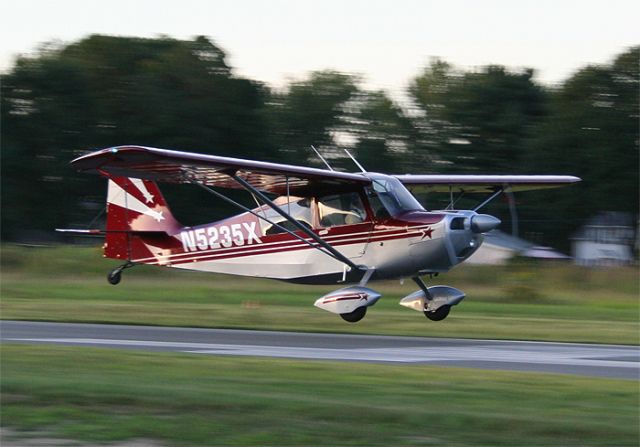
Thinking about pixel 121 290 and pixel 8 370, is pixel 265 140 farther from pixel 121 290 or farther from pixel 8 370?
pixel 8 370

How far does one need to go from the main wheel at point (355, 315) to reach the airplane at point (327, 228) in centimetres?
2

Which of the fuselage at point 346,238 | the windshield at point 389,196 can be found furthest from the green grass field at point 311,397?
the windshield at point 389,196

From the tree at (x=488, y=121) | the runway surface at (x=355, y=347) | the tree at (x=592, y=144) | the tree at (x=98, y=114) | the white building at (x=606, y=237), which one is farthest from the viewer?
the tree at (x=488, y=121)

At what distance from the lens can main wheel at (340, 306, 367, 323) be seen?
Result: 17.1 meters

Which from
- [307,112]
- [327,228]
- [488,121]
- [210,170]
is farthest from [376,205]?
[307,112]

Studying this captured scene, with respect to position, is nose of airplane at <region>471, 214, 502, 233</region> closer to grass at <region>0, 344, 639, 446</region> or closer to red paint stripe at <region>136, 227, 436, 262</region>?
red paint stripe at <region>136, 227, 436, 262</region>

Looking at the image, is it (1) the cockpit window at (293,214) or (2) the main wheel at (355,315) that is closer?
(2) the main wheel at (355,315)

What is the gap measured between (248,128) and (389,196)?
1411 inches

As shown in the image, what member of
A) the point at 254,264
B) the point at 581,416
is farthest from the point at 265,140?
the point at 581,416

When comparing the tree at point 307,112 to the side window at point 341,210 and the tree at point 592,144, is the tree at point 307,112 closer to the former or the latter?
the tree at point 592,144

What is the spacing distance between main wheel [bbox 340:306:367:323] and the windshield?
179 centimetres

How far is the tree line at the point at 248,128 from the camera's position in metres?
47.8

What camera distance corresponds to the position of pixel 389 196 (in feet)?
58.7

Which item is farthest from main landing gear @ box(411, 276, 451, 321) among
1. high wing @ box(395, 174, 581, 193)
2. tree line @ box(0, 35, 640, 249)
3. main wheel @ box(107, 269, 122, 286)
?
tree line @ box(0, 35, 640, 249)
